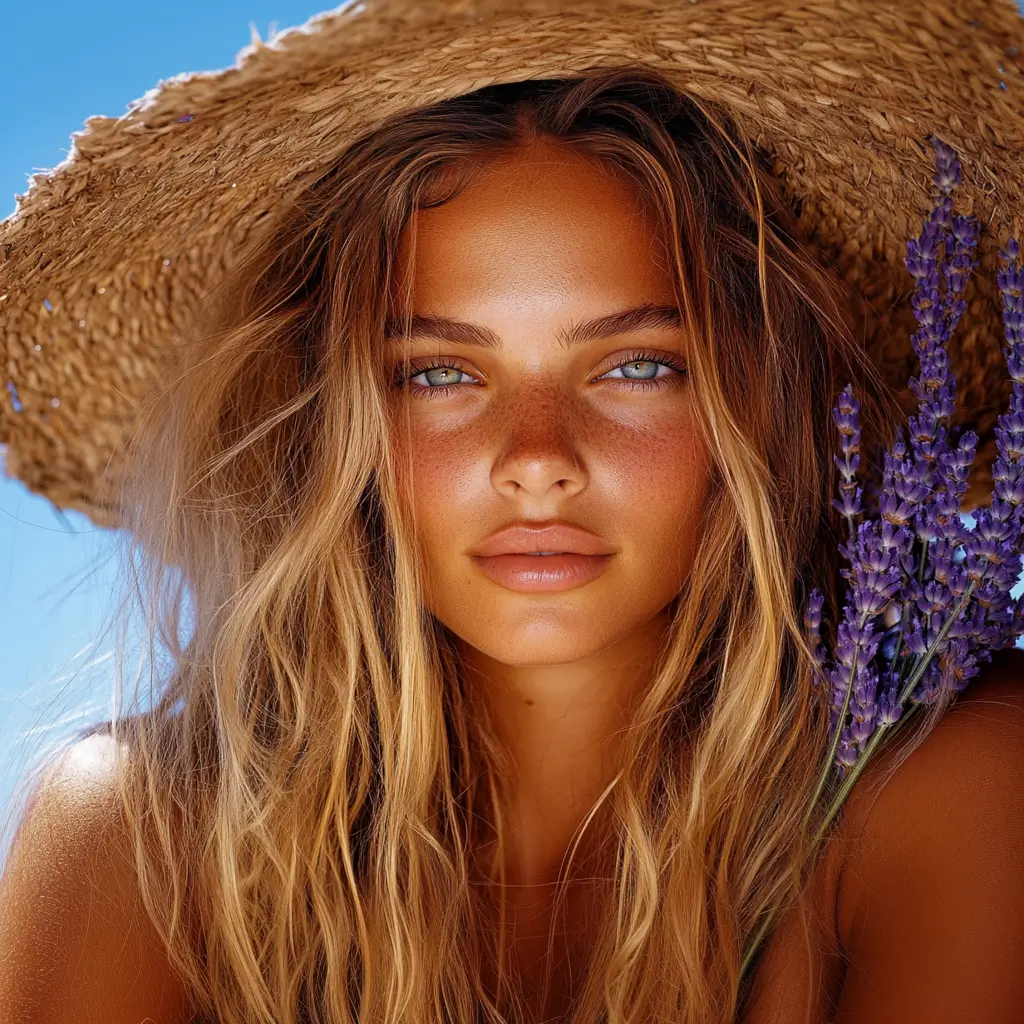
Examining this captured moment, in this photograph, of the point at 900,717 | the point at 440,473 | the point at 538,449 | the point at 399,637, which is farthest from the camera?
the point at 399,637

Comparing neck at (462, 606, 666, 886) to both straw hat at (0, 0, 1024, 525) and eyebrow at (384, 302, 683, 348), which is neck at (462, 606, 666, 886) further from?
straw hat at (0, 0, 1024, 525)

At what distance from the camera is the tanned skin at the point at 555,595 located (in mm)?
1683

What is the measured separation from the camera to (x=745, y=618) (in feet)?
6.59

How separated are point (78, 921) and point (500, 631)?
71 centimetres

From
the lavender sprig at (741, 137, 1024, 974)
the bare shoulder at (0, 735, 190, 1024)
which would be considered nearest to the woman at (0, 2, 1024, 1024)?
the bare shoulder at (0, 735, 190, 1024)

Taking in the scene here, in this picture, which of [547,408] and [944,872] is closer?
[944,872]

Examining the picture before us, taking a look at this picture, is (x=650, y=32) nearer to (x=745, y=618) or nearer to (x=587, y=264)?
(x=587, y=264)

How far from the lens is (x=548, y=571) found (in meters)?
1.82

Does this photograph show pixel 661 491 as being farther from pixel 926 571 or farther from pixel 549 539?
pixel 926 571

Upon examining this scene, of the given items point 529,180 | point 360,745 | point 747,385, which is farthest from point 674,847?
point 529,180

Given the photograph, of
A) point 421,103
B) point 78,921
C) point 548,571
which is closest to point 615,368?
point 548,571

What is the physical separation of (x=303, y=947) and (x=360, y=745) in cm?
31

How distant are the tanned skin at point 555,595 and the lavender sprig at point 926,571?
9cm

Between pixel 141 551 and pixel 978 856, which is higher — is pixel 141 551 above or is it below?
above
